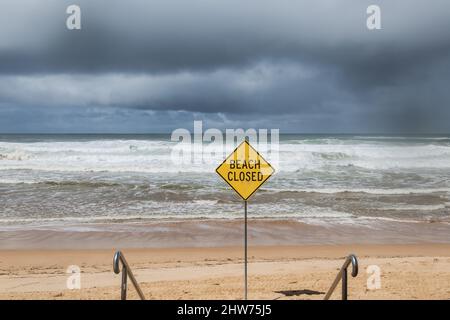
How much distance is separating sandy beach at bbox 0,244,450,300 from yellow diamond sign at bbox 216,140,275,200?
1.66m

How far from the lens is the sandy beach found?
277 inches

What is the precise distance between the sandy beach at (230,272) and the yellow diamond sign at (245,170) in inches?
65.5

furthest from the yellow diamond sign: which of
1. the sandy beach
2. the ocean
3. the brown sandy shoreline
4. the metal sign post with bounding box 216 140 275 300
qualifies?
the ocean

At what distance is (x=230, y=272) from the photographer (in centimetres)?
859

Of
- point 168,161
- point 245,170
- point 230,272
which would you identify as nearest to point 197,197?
point 230,272

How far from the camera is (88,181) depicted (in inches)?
954

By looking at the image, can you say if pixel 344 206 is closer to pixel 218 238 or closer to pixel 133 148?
pixel 218 238

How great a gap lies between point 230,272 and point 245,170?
2.87 meters

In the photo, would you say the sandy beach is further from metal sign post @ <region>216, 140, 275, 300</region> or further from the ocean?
the ocean

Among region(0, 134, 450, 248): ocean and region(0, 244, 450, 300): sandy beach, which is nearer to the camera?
region(0, 244, 450, 300): sandy beach

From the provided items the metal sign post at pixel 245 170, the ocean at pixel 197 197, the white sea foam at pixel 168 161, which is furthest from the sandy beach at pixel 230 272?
the white sea foam at pixel 168 161

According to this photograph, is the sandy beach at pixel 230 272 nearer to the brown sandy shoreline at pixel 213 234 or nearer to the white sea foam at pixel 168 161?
the brown sandy shoreline at pixel 213 234

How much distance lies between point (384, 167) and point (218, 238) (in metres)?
25.0
